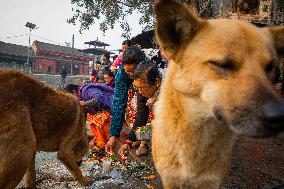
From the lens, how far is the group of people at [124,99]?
4938mm

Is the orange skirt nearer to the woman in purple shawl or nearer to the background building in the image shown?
the woman in purple shawl

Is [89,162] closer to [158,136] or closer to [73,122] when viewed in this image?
[73,122]

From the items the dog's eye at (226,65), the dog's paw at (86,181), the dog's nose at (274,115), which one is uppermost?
the dog's eye at (226,65)

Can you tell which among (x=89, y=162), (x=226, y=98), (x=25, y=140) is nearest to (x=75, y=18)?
(x=89, y=162)

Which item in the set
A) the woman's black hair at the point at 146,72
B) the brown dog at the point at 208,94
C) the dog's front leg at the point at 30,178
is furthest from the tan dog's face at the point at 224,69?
the dog's front leg at the point at 30,178

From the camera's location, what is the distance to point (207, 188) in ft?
9.56

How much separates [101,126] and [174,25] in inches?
186

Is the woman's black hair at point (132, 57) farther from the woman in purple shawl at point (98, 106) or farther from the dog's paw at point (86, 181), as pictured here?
the dog's paw at point (86, 181)

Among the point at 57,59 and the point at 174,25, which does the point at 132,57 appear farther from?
the point at 57,59

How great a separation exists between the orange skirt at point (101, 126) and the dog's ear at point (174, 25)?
14.6 ft

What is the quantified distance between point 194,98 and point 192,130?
38cm

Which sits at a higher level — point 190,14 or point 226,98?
point 190,14

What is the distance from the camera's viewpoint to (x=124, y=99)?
498 cm

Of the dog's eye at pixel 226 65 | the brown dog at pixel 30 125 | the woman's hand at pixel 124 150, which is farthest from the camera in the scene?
Result: the woman's hand at pixel 124 150
